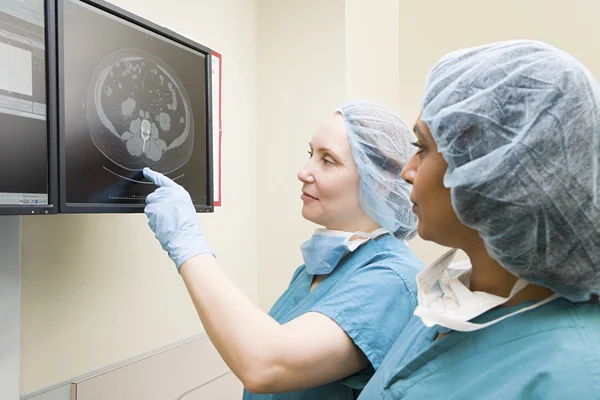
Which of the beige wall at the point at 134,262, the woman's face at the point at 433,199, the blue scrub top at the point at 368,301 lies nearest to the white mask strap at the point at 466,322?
the woman's face at the point at 433,199

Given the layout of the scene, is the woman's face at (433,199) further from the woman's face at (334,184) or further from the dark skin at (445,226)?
the woman's face at (334,184)

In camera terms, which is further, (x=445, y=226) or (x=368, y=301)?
(x=368, y=301)

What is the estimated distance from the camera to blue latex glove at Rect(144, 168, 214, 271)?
944mm

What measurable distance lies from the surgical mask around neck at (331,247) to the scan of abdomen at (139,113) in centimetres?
40

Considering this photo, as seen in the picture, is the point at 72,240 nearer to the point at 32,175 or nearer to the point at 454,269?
the point at 32,175

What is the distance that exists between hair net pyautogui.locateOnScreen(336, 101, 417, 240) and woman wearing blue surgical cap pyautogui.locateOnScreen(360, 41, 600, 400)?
0.40 m

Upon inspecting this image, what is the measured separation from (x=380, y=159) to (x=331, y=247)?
0.25m

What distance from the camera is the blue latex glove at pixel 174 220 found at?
0.94 m

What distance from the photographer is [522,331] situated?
0.64 metres

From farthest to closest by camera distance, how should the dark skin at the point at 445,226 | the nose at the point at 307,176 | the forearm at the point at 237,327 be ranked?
the nose at the point at 307,176 < the forearm at the point at 237,327 < the dark skin at the point at 445,226

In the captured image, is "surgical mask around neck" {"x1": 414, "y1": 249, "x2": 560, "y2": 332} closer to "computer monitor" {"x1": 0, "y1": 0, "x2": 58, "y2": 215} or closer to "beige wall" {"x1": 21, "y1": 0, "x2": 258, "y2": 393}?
"computer monitor" {"x1": 0, "y1": 0, "x2": 58, "y2": 215}

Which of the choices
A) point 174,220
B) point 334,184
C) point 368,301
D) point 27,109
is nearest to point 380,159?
point 334,184

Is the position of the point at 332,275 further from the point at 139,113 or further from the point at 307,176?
the point at 139,113

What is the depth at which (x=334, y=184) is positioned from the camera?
1.15m
